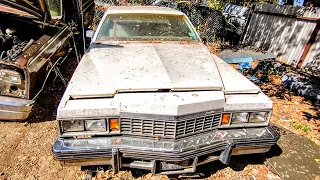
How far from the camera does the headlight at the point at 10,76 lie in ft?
10.0

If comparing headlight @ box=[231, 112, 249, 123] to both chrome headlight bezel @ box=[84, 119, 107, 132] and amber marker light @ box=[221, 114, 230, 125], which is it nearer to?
amber marker light @ box=[221, 114, 230, 125]

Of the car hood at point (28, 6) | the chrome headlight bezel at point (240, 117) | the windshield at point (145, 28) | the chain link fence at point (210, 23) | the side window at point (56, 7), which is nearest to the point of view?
the chrome headlight bezel at point (240, 117)

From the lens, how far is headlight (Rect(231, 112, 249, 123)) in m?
2.46

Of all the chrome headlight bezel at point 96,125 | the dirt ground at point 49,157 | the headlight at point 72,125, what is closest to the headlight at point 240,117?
the dirt ground at point 49,157

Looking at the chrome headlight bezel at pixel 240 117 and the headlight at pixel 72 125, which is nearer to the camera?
the headlight at pixel 72 125

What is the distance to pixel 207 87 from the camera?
242cm

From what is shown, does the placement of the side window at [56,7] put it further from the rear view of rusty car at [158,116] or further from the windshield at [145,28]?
the rear view of rusty car at [158,116]

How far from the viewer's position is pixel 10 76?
3082mm

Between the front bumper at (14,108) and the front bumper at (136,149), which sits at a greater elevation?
the front bumper at (136,149)

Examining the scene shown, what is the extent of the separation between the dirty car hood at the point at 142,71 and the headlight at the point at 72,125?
0.26m

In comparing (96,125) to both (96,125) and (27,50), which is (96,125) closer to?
(96,125)

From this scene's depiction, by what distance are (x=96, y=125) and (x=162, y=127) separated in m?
0.66

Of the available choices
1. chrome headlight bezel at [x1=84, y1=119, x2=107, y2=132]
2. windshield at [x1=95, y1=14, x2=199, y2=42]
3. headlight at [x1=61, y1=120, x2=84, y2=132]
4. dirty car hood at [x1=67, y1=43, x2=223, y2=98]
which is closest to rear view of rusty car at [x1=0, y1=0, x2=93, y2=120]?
windshield at [x1=95, y1=14, x2=199, y2=42]

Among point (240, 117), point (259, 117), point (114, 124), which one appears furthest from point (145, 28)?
point (259, 117)
